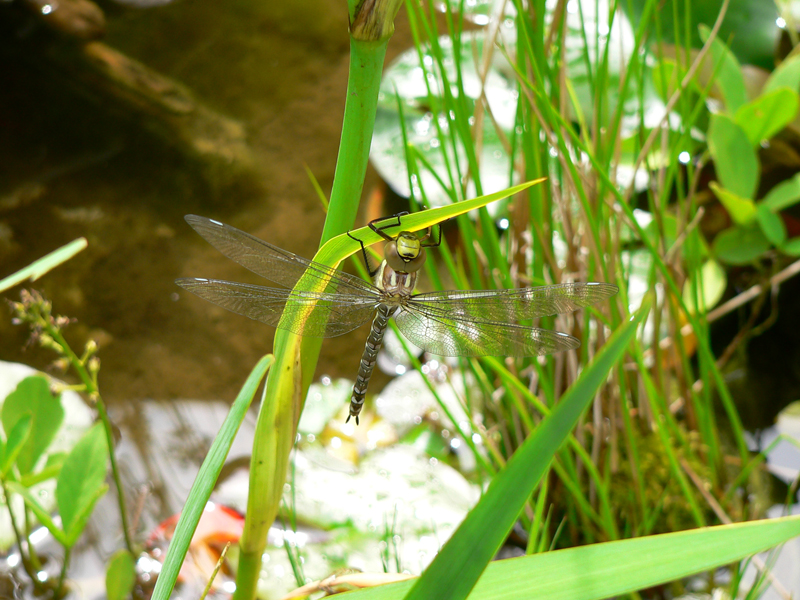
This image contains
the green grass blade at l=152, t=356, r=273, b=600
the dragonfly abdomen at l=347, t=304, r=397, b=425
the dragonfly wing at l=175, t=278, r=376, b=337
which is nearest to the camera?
the green grass blade at l=152, t=356, r=273, b=600

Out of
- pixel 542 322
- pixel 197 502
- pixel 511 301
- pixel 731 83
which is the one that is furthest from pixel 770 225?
pixel 197 502

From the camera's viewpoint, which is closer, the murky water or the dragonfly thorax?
the dragonfly thorax

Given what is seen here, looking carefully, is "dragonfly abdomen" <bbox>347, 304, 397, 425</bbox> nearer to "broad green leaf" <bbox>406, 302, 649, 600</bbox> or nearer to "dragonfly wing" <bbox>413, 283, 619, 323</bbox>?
"dragonfly wing" <bbox>413, 283, 619, 323</bbox>

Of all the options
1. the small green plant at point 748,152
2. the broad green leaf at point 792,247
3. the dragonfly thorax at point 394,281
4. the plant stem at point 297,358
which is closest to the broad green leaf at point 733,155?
the small green plant at point 748,152

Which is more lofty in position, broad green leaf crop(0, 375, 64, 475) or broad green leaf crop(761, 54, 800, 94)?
broad green leaf crop(761, 54, 800, 94)

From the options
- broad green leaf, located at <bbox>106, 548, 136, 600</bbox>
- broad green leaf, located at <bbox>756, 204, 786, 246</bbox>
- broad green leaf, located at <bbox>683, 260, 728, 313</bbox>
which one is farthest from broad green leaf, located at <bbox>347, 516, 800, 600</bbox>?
broad green leaf, located at <bbox>756, 204, 786, 246</bbox>

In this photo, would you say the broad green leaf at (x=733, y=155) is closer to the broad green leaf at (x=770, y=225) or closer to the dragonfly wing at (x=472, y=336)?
the broad green leaf at (x=770, y=225)
